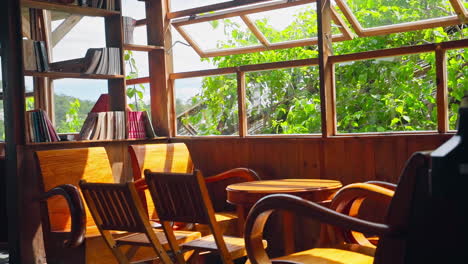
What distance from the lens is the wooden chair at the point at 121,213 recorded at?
10.6 ft

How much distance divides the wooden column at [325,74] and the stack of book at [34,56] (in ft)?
6.86

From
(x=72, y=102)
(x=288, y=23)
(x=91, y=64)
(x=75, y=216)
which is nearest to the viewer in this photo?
(x=75, y=216)

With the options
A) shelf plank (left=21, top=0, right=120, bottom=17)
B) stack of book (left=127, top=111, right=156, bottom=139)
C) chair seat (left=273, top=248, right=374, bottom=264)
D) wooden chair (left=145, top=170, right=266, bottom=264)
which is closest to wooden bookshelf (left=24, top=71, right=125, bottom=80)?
stack of book (left=127, top=111, right=156, bottom=139)

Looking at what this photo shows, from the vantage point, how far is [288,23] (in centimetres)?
539

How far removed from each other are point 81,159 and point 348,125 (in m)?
1.93

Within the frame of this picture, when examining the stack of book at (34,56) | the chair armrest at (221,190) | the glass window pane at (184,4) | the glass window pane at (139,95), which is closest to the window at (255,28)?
the glass window pane at (184,4)

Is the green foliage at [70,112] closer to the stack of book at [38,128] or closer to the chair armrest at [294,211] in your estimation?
the stack of book at [38,128]

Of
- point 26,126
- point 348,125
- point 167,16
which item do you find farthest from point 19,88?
point 348,125

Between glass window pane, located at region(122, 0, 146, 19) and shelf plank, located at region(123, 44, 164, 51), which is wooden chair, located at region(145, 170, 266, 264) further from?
glass window pane, located at region(122, 0, 146, 19)

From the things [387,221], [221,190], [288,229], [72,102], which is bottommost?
[288,229]

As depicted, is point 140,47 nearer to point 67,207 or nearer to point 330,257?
point 67,207

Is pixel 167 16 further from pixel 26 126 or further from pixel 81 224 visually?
A: pixel 81 224

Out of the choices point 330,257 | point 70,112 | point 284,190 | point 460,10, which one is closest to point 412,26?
point 460,10

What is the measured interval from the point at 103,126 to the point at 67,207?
3.38 ft
